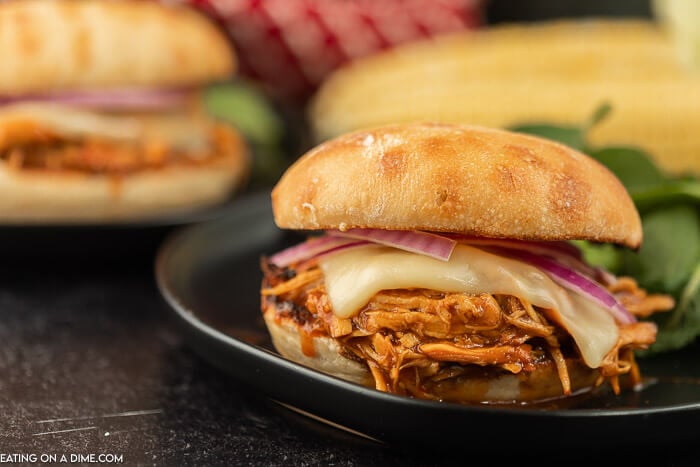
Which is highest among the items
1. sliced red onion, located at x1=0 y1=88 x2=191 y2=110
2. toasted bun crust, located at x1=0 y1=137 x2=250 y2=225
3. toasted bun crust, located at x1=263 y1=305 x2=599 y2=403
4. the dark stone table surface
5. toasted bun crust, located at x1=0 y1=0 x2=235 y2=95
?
toasted bun crust, located at x1=0 y1=0 x2=235 y2=95

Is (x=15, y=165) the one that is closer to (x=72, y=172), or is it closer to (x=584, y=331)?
(x=72, y=172)

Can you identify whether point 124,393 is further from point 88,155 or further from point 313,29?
point 313,29

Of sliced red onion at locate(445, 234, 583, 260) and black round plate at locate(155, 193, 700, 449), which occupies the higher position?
sliced red onion at locate(445, 234, 583, 260)

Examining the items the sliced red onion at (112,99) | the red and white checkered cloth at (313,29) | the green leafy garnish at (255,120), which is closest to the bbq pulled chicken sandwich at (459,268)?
the sliced red onion at (112,99)

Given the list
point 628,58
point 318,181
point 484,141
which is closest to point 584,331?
point 484,141

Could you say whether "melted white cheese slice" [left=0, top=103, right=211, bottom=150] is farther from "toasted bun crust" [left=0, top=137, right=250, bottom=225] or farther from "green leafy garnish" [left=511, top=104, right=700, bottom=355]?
"green leafy garnish" [left=511, top=104, right=700, bottom=355]

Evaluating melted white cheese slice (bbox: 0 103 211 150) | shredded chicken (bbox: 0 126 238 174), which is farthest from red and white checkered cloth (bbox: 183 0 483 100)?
shredded chicken (bbox: 0 126 238 174)

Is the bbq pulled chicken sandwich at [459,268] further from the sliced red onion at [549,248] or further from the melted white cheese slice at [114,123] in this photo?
the melted white cheese slice at [114,123]
